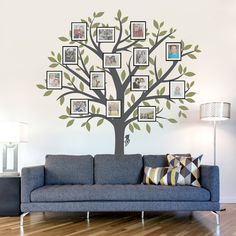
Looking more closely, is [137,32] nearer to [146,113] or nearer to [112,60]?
[112,60]

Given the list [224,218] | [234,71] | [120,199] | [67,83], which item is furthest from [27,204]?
[234,71]

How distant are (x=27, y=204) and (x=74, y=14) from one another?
2.73 meters

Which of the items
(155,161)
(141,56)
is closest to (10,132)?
(155,161)

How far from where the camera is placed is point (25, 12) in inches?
165

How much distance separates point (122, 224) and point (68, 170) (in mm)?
918

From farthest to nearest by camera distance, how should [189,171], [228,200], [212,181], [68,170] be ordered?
[228,200]
[68,170]
[189,171]
[212,181]

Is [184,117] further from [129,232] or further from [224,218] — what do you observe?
[129,232]

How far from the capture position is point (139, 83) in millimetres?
4141

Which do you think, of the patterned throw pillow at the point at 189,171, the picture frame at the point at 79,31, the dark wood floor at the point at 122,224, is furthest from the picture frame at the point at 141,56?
the dark wood floor at the point at 122,224

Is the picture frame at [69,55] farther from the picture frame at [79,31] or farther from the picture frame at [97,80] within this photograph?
the picture frame at [97,80]

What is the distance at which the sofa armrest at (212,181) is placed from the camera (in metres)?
2.94

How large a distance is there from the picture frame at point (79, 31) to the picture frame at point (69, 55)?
15 centimetres

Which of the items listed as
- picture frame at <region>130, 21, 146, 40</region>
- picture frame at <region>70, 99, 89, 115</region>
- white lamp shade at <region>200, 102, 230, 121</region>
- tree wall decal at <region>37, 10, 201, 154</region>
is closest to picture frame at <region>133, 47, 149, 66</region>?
tree wall decal at <region>37, 10, 201, 154</region>

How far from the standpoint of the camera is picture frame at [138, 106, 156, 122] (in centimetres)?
411
